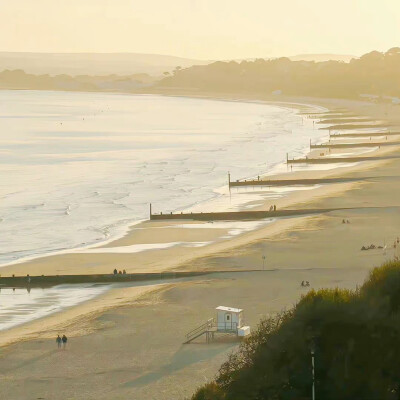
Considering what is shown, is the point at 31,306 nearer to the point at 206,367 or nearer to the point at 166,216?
the point at 206,367

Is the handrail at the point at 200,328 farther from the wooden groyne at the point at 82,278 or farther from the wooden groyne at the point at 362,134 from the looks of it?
the wooden groyne at the point at 362,134

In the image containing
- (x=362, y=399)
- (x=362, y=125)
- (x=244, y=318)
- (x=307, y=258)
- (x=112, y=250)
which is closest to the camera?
(x=362, y=399)

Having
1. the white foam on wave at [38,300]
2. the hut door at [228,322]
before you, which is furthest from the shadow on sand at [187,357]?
the white foam on wave at [38,300]

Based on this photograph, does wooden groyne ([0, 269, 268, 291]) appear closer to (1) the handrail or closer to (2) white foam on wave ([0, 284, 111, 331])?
(2) white foam on wave ([0, 284, 111, 331])

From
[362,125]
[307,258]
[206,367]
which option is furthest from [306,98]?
[206,367]

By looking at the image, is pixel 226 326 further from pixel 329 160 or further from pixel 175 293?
pixel 329 160

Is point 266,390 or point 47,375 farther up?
point 266,390
